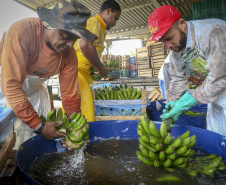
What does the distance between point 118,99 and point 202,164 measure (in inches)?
90.3

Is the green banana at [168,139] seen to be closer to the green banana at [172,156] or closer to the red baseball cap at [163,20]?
the green banana at [172,156]

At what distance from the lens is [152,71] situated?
33.3ft

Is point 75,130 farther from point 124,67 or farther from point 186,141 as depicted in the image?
point 124,67

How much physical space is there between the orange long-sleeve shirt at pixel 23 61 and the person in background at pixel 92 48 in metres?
0.61

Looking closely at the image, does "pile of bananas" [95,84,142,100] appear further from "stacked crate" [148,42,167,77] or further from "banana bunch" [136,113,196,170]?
"stacked crate" [148,42,167,77]

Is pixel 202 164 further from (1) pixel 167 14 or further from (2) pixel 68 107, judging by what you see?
(2) pixel 68 107

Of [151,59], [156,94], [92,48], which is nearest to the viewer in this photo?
[92,48]

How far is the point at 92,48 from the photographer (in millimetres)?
2982

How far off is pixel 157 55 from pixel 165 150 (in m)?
8.88

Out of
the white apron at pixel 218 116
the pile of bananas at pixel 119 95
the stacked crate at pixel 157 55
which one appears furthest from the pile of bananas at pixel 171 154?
the stacked crate at pixel 157 55

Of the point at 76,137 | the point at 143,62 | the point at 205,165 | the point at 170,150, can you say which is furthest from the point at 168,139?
the point at 143,62

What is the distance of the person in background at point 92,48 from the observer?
3.02 m

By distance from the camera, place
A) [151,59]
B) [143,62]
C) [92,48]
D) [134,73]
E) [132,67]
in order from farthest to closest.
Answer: [132,67], [134,73], [143,62], [151,59], [92,48]

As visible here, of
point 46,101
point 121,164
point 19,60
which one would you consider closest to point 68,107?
point 46,101
